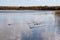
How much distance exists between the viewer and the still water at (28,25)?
0.70 meters

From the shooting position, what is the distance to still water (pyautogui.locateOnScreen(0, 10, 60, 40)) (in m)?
0.70

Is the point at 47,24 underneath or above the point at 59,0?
Answer: underneath

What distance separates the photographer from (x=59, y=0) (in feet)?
2.37

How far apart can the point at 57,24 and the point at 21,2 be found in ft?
1.11

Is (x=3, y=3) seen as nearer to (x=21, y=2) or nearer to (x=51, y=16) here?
(x=21, y=2)

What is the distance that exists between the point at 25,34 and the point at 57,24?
268 millimetres

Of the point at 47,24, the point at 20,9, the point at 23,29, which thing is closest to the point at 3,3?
the point at 20,9

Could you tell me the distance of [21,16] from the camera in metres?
Answer: 0.72

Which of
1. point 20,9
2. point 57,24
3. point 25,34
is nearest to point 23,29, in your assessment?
point 25,34

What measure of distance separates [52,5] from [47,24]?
0.52 feet

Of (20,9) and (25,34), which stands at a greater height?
(20,9)

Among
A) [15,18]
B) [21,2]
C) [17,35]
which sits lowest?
[17,35]

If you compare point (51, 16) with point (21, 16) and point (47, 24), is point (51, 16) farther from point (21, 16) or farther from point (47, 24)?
point (21, 16)

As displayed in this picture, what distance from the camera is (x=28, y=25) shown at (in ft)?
2.35
